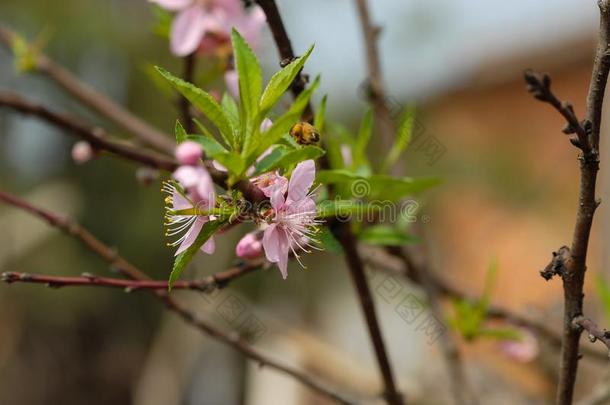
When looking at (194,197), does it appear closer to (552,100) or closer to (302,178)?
(302,178)

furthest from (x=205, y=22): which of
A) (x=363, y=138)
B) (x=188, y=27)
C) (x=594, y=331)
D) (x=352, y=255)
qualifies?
(x=594, y=331)

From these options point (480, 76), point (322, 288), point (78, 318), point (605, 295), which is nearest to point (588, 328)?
point (605, 295)

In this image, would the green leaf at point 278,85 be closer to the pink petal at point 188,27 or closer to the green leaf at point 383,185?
the green leaf at point 383,185

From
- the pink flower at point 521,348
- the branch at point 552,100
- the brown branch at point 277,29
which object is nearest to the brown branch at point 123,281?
the brown branch at point 277,29

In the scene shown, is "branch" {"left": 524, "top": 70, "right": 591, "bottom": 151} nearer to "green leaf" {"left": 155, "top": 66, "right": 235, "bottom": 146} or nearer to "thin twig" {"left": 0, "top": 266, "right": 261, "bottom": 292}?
"green leaf" {"left": 155, "top": 66, "right": 235, "bottom": 146}

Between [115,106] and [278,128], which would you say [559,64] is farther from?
[278,128]
